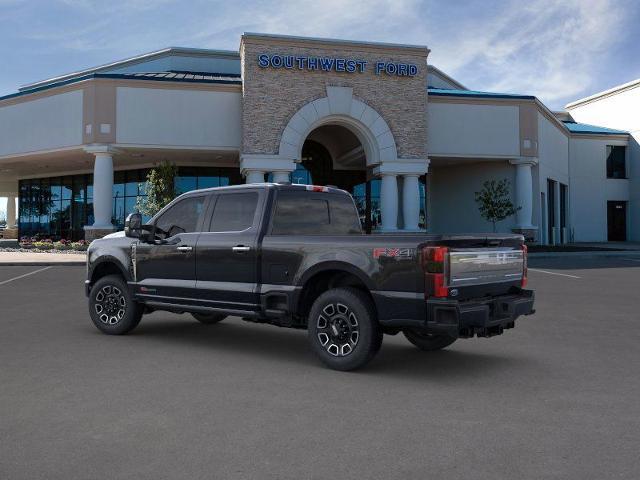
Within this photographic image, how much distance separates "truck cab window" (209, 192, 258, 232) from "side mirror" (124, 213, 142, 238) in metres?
1.02

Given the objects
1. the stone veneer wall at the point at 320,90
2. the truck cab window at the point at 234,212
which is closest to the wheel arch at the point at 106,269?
Answer: the truck cab window at the point at 234,212

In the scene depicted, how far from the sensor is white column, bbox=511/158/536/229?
33.2m

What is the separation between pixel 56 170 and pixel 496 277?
38.9 metres

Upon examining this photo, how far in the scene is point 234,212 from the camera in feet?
25.5

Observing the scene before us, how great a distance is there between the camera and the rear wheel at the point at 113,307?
28.1 ft

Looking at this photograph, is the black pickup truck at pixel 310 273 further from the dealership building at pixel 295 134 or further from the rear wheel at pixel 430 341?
the dealership building at pixel 295 134

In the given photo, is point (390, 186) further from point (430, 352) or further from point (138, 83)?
point (430, 352)

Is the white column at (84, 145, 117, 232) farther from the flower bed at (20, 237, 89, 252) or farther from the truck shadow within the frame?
the truck shadow

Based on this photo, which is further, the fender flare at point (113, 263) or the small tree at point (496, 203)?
the small tree at point (496, 203)

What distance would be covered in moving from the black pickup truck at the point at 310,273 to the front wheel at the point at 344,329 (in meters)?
0.01

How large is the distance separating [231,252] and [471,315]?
119 inches

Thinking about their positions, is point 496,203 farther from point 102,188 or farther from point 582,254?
point 102,188

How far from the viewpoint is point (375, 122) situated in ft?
98.7

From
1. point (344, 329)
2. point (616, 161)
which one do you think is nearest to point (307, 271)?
point (344, 329)
